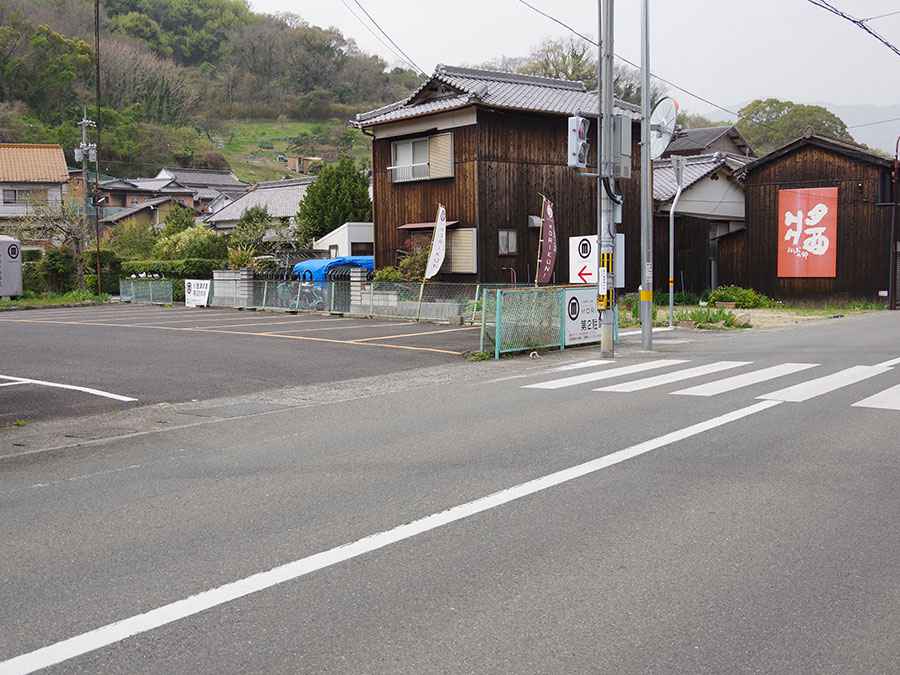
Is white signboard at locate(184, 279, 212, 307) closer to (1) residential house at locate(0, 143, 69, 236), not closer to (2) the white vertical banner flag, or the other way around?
(2) the white vertical banner flag

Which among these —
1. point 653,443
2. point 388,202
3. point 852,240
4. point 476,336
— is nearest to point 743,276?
point 852,240

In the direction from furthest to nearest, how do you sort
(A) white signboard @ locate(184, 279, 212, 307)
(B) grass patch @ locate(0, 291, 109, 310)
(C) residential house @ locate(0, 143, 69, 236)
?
(C) residential house @ locate(0, 143, 69, 236) < (B) grass patch @ locate(0, 291, 109, 310) < (A) white signboard @ locate(184, 279, 212, 307)

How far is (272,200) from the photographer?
5384 cm

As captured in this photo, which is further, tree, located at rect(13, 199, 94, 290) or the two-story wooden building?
tree, located at rect(13, 199, 94, 290)

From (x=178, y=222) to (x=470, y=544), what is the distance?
52.9m

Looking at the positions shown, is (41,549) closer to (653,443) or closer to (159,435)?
(159,435)

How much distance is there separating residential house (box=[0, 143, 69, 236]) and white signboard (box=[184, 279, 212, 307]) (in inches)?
1106

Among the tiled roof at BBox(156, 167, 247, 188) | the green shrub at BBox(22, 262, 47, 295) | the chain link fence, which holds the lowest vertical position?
the chain link fence

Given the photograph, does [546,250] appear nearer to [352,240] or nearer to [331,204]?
[352,240]

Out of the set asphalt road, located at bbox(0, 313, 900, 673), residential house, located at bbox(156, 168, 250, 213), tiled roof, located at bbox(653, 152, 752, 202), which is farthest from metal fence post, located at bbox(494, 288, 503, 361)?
residential house, located at bbox(156, 168, 250, 213)

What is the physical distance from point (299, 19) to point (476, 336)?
105 meters

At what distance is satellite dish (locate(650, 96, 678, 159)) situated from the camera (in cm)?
1802

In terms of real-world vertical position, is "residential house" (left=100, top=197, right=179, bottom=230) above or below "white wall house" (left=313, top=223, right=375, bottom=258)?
above

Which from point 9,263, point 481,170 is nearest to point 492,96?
point 481,170
